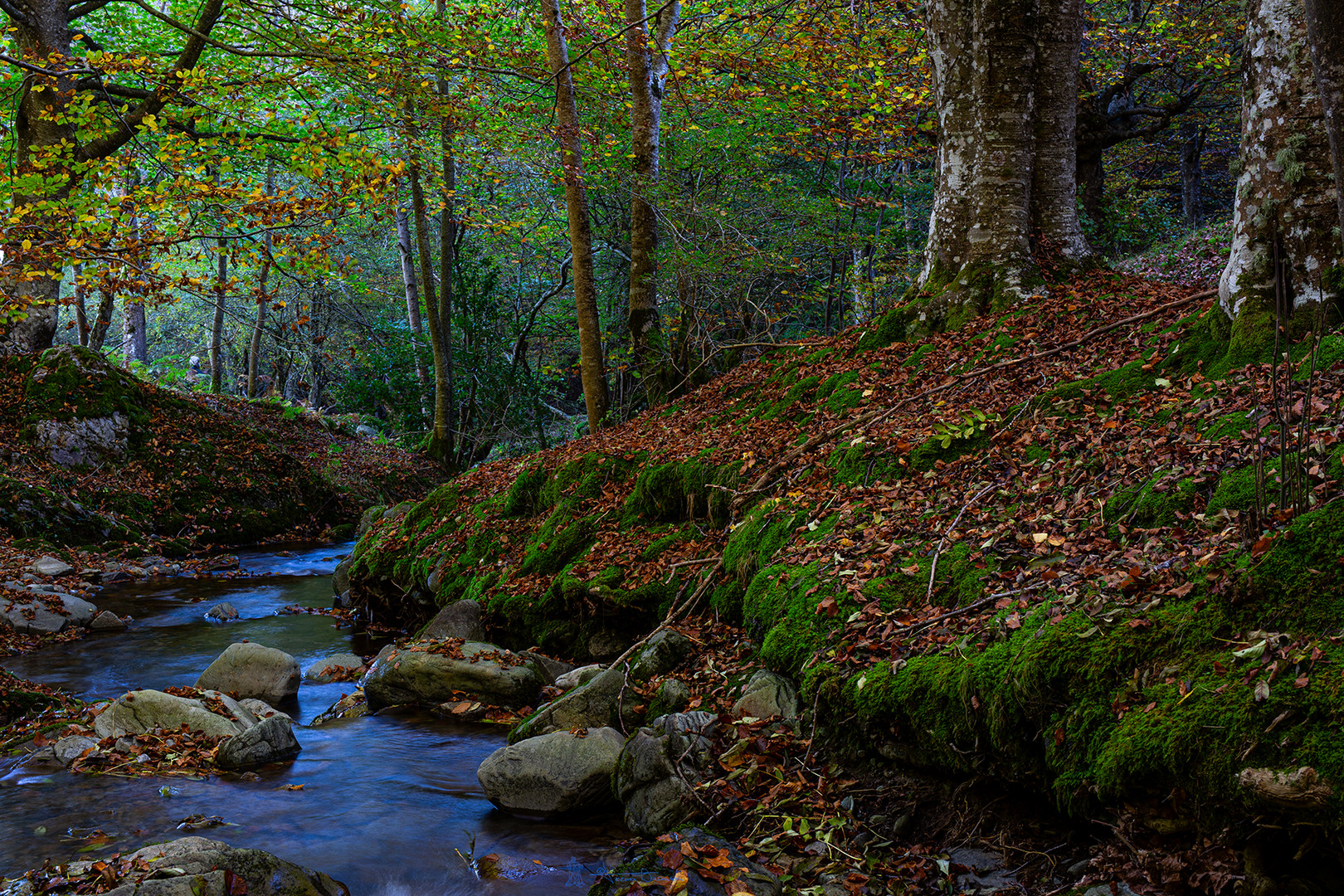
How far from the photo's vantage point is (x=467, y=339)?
741 inches

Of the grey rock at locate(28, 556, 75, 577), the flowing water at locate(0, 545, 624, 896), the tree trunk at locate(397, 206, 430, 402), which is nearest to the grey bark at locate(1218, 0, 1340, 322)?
the flowing water at locate(0, 545, 624, 896)

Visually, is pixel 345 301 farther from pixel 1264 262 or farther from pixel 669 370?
pixel 1264 262

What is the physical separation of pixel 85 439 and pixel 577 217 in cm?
960

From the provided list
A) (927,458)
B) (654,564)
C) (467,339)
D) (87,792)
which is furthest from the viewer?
(467,339)

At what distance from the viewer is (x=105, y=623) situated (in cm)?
984

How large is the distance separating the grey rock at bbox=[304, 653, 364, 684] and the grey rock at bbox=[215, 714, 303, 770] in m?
2.34

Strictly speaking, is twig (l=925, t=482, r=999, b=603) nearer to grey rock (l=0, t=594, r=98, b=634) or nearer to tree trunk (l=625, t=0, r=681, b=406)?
tree trunk (l=625, t=0, r=681, b=406)

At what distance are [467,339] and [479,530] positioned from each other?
9685mm

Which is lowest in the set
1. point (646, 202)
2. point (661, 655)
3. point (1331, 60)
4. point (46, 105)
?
point (661, 655)

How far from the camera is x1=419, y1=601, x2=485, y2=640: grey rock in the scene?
27.2 feet

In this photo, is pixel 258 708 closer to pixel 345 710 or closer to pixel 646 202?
pixel 345 710

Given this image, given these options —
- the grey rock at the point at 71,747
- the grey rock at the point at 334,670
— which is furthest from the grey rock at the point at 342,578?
the grey rock at the point at 71,747

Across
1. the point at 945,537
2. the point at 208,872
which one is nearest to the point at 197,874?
the point at 208,872

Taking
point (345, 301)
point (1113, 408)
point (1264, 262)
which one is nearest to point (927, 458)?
point (1113, 408)
